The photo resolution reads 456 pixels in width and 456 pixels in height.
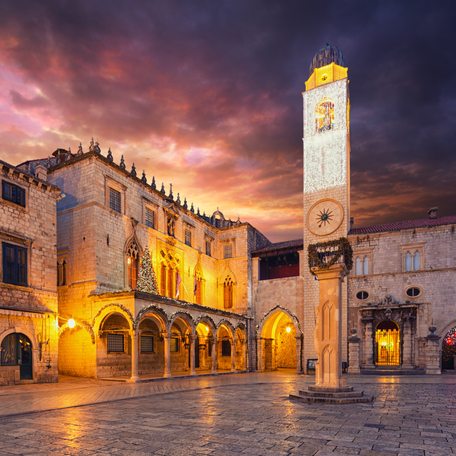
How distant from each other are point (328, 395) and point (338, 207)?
21.3 m

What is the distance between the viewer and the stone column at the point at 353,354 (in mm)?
30312

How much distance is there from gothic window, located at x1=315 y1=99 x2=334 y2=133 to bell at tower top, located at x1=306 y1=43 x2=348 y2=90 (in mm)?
1979

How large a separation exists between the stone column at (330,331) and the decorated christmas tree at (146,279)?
13.5 metres

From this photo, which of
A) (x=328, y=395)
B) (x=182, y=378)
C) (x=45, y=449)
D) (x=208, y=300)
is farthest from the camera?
(x=208, y=300)

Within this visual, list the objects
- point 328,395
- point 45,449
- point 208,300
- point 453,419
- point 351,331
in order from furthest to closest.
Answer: point 208,300
point 351,331
point 328,395
point 453,419
point 45,449

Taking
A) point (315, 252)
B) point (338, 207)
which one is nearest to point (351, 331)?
point (338, 207)

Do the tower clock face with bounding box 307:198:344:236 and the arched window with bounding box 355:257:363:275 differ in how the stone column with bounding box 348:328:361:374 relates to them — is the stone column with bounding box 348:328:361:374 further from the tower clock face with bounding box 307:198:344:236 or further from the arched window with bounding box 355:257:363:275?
the tower clock face with bounding box 307:198:344:236

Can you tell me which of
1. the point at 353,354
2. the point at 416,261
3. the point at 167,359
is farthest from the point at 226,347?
the point at 416,261

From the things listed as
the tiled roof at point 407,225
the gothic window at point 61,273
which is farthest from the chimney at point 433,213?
the gothic window at point 61,273

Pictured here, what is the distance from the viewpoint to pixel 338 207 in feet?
110

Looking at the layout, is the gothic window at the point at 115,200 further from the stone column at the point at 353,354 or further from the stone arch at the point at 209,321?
the stone column at the point at 353,354

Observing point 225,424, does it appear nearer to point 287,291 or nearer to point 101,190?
point 101,190

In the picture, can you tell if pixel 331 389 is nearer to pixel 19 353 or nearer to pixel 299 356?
pixel 19 353

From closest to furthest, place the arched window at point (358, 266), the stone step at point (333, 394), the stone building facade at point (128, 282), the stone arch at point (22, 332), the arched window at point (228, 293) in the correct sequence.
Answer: the stone step at point (333, 394), the stone arch at point (22, 332), the stone building facade at point (128, 282), the arched window at point (358, 266), the arched window at point (228, 293)
